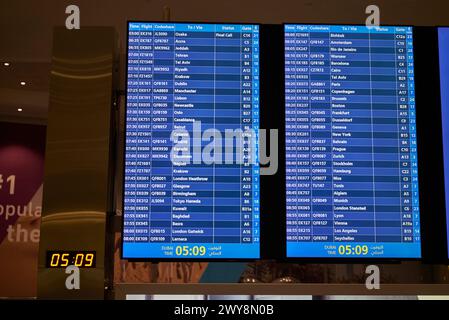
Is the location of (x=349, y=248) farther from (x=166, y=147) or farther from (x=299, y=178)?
(x=166, y=147)

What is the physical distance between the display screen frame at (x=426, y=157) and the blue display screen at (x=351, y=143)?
2cm

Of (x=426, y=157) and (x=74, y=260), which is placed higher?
(x=426, y=157)

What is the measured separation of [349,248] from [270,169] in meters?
0.44

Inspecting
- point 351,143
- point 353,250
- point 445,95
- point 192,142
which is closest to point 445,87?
point 445,95

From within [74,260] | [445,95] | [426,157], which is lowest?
[74,260]

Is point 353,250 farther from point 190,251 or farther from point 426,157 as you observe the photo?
point 190,251

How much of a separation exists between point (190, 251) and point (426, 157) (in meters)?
1.02

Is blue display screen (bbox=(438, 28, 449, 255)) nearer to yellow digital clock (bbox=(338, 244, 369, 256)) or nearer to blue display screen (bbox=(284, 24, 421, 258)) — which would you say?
blue display screen (bbox=(284, 24, 421, 258))

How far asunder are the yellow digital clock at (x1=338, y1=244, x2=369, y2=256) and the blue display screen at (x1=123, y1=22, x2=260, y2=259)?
325 mm

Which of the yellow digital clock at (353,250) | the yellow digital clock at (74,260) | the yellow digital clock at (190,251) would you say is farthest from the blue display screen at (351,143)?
the yellow digital clock at (74,260)

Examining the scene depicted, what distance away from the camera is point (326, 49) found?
266cm

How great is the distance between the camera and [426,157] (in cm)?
256

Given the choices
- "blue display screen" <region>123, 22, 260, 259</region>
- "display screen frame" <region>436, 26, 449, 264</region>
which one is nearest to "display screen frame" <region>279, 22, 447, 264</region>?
"display screen frame" <region>436, 26, 449, 264</region>

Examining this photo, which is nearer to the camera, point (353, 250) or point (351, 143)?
point (353, 250)
